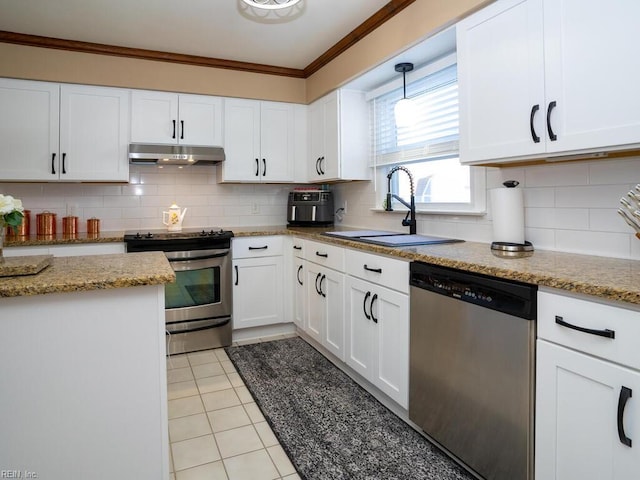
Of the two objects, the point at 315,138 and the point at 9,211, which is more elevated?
the point at 315,138

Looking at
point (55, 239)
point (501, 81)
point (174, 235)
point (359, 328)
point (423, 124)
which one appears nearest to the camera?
point (501, 81)

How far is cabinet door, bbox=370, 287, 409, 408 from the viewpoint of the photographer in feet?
6.86

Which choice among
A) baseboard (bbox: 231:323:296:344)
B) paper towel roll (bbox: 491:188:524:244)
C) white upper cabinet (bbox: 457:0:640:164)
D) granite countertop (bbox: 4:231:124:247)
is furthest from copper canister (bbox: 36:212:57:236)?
paper towel roll (bbox: 491:188:524:244)

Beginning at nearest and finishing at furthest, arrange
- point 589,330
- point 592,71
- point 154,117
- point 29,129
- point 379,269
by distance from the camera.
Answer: point 589,330
point 592,71
point 379,269
point 29,129
point 154,117

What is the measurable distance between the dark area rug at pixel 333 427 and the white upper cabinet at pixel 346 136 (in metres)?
1.49

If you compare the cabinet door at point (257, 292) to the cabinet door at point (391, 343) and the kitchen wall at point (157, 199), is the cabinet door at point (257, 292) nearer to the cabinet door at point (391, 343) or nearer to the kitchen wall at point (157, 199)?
the kitchen wall at point (157, 199)

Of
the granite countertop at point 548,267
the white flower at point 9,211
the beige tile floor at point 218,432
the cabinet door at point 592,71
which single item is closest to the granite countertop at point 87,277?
the granite countertop at point 548,267

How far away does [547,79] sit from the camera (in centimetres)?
168

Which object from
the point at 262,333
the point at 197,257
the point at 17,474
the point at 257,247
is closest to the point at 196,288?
the point at 197,257

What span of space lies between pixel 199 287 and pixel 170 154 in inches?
42.1

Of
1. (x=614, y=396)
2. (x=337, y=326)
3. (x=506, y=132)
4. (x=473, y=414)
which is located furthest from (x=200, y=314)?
(x=614, y=396)

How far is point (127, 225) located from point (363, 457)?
2785 mm

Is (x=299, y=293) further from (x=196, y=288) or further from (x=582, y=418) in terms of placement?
(x=582, y=418)

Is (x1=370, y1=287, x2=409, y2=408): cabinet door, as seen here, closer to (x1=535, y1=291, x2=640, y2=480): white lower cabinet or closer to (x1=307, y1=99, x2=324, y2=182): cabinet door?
(x1=535, y1=291, x2=640, y2=480): white lower cabinet
